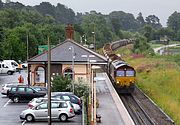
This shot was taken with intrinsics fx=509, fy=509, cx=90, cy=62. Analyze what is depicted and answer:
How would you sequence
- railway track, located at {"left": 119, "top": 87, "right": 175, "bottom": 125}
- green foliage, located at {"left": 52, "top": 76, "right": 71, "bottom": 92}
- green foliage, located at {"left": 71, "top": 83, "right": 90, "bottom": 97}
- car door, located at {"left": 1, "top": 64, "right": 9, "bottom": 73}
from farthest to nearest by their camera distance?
car door, located at {"left": 1, "top": 64, "right": 9, "bottom": 73} → green foliage, located at {"left": 52, "top": 76, "right": 71, "bottom": 92} → green foliage, located at {"left": 71, "top": 83, "right": 90, "bottom": 97} → railway track, located at {"left": 119, "top": 87, "right": 175, "bottom": 125}

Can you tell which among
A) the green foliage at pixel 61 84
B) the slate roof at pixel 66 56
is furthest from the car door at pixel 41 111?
the slate roof at pixel 66 56

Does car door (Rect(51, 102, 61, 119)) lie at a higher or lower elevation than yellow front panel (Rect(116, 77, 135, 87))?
lower

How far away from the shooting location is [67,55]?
51.9 meters

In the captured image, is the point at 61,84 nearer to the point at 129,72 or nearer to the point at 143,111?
the point at 129,72

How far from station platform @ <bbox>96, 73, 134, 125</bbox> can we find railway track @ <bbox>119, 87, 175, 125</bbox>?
1.24 meters

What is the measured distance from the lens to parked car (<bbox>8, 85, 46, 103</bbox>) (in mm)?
42031

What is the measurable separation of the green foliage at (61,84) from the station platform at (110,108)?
3.24 metres

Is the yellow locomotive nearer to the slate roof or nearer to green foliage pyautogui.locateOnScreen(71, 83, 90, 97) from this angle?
the slate roof

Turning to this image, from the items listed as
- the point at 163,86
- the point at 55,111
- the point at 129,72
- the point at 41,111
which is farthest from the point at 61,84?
the point at 163,86

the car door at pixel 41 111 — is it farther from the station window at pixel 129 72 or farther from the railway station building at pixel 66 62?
the station window at pixel 129 72

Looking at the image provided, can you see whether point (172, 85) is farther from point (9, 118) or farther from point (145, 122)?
point (9, 118)

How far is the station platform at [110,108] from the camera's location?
32.9 meters

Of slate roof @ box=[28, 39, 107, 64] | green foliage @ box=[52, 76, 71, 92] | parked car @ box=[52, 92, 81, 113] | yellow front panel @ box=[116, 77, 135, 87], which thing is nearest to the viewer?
parked car @ box=[52, 92, 81, 113]

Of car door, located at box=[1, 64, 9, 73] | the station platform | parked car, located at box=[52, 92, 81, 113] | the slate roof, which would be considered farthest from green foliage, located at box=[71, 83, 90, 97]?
car door, located at box=[1, 64, 9, 73]
